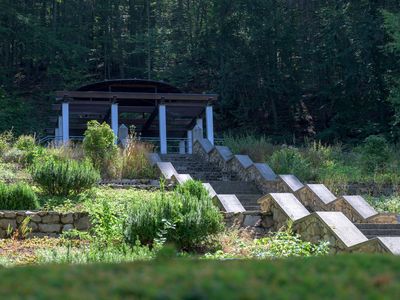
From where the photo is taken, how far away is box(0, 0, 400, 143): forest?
29.0 metres

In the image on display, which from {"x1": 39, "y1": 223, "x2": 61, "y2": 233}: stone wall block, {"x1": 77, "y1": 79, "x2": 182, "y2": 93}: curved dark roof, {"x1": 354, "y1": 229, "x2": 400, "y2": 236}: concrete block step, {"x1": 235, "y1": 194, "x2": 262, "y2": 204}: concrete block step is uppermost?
{"x1": 77, "y1": 79, "x2": 182, "y2": 93}: curved dark roof

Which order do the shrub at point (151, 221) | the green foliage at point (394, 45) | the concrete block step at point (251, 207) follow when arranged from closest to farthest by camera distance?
the shrub at point (151, 221) → the concrete block step at point (251, 207) → the green foliage at point (394, 45)

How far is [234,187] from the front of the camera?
47.5 feet

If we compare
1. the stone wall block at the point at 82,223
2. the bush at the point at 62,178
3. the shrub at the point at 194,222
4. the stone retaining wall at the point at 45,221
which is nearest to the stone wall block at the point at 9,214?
the stone retaining wall at the point at 45,221

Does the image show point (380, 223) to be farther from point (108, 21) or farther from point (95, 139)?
point (108, 21)

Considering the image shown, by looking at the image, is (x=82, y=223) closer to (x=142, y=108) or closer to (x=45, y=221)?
(x=45, y=221)

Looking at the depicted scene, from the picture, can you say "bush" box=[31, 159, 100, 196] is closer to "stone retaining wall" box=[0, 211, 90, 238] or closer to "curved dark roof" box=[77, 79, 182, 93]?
"stone retaining wall" box=[0, 211, 90, 238]

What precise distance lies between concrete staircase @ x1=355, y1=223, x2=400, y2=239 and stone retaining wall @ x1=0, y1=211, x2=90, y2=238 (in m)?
3.95

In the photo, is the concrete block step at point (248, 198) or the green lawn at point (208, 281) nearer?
the green lawn at point (208, 281)

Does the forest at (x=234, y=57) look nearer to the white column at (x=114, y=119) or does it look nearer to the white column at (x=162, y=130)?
the white column at (x=162, y=130)

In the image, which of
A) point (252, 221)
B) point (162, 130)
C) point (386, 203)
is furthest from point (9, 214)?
point (162, 130)

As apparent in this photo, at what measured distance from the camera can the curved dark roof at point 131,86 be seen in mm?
23656

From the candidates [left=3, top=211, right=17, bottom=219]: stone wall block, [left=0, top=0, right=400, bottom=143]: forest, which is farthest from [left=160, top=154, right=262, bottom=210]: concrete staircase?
[left=0, top=0, right=400, bottom=143]: forest

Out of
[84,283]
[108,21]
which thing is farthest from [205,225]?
[108,21]
